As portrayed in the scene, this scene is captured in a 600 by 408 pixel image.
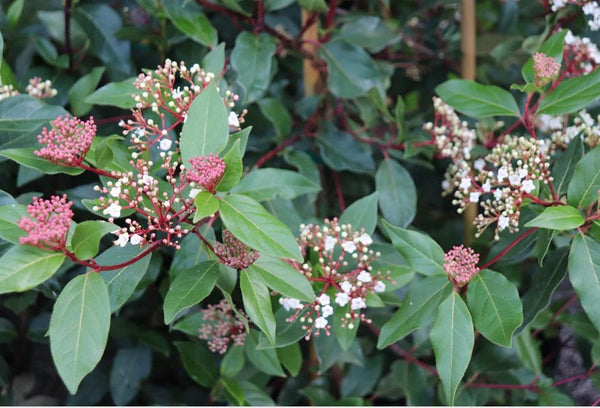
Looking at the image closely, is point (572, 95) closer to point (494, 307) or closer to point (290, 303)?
point (494, 307)

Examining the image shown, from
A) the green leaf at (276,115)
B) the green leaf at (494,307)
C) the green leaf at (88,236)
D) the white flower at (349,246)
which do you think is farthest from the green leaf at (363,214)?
the green leaf at (88,236)

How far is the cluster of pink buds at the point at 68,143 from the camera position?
2.70ft

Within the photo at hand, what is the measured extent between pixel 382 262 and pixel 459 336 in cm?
34

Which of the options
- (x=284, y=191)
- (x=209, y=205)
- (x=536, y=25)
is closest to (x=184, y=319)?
(x=284, y=191)

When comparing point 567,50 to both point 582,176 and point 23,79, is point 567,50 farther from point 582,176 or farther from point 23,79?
point 23,79

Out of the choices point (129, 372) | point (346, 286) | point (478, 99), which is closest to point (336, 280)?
point (346, 286)

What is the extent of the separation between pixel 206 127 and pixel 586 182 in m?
0.50

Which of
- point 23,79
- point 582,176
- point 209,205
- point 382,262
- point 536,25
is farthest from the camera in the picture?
point 536,25

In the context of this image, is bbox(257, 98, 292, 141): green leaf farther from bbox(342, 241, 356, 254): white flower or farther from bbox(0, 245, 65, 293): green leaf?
bbox(0, 245, 65, 293): green leaf

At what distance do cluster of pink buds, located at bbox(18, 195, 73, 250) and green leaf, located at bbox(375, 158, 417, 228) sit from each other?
67cm

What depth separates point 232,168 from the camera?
81cm

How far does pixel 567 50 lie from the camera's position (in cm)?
119

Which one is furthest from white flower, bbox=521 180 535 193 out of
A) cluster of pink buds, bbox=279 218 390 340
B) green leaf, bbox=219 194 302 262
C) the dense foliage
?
green leaf, bbox=219 194 302 262

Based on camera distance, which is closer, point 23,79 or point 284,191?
point 284,191
